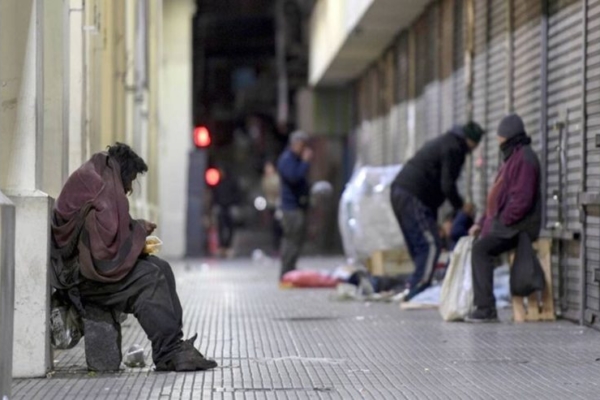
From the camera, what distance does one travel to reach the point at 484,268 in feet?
40.4

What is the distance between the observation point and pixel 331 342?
10.7 metres

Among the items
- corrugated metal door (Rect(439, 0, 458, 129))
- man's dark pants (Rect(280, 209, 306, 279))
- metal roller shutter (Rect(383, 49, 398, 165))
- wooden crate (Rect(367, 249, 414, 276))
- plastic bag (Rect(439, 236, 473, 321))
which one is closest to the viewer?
plastic bag (Rect(439, 236, 473, 321))

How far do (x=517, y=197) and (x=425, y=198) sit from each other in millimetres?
2676

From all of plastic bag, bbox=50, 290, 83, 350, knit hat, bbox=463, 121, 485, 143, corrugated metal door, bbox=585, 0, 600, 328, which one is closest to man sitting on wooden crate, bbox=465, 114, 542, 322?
corrugated metal door, bbox=585, 0, 600, 328

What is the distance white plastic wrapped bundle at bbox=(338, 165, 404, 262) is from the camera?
17406 mm

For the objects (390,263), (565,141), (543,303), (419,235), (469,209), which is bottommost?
(543,303)

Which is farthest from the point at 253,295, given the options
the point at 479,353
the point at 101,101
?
the point at 479,353

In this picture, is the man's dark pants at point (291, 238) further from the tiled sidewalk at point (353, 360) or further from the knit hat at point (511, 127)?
the knit hat at point (511, 127)

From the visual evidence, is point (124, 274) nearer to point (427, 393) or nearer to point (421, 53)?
point (427, 393)

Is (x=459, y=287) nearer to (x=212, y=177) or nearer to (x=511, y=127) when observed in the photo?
(x=511, y=127)

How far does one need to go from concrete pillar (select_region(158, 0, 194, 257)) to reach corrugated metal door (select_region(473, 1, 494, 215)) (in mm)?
11894

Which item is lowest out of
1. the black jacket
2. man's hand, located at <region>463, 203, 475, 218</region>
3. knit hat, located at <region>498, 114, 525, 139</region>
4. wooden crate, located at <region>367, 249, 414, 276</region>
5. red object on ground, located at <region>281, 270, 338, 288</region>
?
red object on ground, located at <region>281, 270, 338, 288</region>

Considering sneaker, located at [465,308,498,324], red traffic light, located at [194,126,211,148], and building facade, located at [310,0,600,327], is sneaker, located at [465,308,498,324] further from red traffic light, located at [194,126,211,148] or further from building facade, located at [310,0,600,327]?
red traffic light, located at [194,126,211,148]

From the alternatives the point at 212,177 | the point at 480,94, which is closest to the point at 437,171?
the point at 480,94
